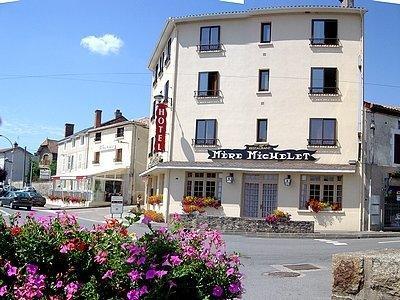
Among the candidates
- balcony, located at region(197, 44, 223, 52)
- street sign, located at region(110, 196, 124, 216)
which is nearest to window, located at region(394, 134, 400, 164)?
balcony, located at region(197, 44, 223, 52)

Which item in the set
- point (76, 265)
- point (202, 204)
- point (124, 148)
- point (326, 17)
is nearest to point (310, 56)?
point (326, 17)

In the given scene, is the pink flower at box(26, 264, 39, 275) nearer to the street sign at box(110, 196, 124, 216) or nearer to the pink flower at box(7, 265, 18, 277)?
the pink flower at box(7, 265, 18, 277)

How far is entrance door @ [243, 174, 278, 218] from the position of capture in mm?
26141

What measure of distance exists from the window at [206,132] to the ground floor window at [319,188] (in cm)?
535

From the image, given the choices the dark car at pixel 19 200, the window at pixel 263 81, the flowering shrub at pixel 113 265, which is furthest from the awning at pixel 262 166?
the flowering shrub at pixel 113 265

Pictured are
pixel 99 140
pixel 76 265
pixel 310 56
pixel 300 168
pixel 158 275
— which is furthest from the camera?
pixel 99 140

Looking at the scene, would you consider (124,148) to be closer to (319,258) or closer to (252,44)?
(252,44)

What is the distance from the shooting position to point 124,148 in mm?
42500

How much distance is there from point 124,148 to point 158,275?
128 feet

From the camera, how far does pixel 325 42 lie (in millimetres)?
26531

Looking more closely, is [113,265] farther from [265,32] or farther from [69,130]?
[69,130]

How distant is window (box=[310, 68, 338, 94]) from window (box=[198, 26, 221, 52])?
5.65 m

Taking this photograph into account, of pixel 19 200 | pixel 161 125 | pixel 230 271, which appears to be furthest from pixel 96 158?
pixel 230 271

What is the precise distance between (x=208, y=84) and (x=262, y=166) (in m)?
5.83
